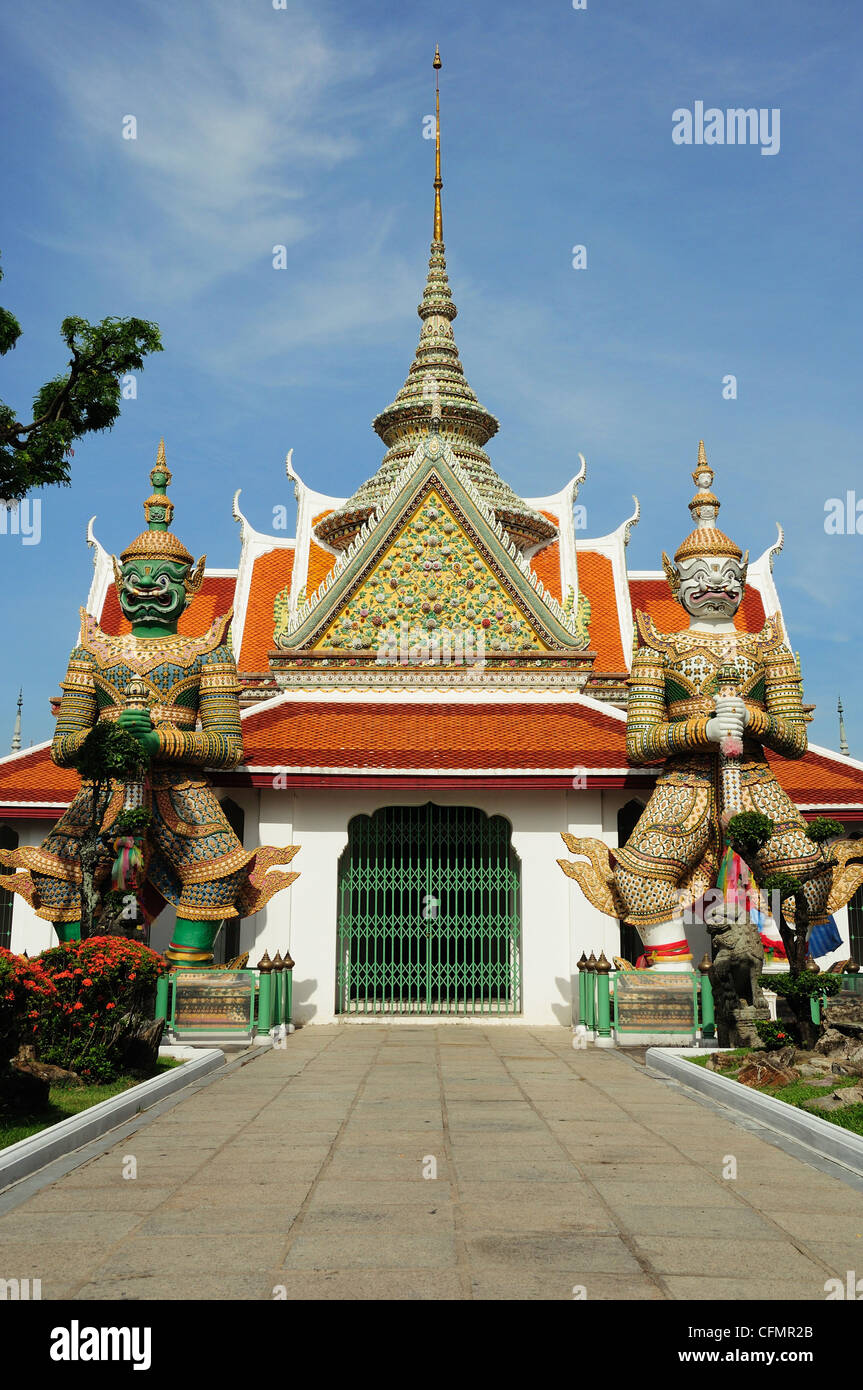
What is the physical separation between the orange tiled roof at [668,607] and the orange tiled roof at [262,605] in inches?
259

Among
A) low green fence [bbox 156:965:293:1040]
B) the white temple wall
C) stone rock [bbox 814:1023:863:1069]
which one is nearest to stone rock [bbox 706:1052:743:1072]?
stone rock [bbox 814:1023:863:1069]

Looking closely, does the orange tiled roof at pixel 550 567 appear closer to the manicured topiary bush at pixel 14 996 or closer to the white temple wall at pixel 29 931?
the white temple wall at pixel 29 931

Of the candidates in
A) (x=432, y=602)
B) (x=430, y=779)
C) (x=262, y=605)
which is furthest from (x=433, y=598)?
(x=262, y=605)

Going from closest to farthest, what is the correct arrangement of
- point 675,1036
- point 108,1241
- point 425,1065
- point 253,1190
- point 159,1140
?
point 108,1241 < point 253,1190 < point 159,1140 < point 425,1065 < point 675,1036

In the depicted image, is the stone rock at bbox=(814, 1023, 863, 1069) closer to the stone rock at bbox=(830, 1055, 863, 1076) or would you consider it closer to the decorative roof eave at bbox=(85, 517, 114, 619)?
the stone rock at bbox=(830, 1055, 863, 1076)

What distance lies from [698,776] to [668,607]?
9.17m

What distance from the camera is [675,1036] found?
11.3m

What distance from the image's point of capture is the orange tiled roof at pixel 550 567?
1986 cm

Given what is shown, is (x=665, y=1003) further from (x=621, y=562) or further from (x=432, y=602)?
(x=621, y=562)

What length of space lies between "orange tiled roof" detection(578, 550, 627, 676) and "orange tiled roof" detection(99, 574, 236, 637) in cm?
677

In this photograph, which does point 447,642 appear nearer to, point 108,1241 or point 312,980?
point 312,980

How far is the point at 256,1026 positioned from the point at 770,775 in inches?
245

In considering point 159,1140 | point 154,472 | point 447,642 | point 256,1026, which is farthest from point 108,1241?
point 447,642

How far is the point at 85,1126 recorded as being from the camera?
6.42m
